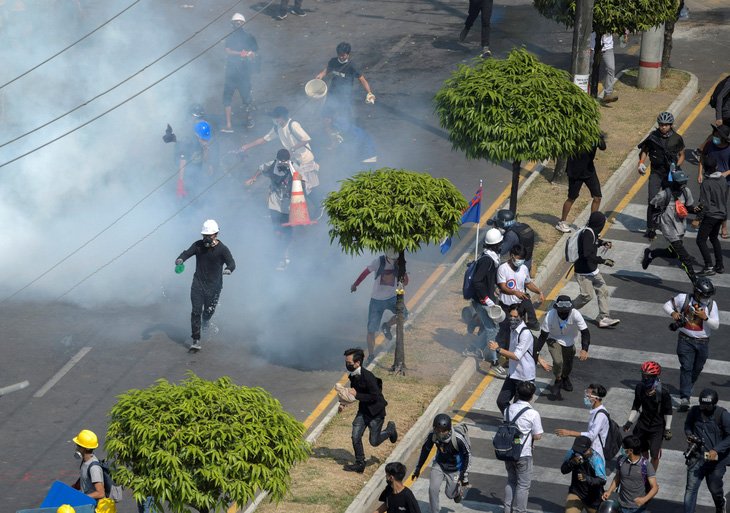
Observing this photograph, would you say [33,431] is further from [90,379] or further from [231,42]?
[231,42]

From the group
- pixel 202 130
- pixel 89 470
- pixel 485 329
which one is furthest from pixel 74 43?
pixel 89 470

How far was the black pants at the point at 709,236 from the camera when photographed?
16.2m

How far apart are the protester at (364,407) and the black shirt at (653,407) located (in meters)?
2.70

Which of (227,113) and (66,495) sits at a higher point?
(66,495)

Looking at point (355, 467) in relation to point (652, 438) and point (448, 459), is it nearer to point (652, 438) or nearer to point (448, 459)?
point (448, 459)

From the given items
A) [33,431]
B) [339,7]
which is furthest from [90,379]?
[339,7]

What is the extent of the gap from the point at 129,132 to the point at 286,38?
573 centimetres

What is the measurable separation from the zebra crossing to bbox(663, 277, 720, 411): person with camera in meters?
0.66

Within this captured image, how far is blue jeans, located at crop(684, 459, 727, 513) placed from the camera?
11188 millimetres

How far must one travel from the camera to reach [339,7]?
1113 inches

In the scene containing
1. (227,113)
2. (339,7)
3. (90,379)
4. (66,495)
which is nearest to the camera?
(66,495)

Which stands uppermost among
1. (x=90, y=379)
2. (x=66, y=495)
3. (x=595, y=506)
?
(x=66, y=495)

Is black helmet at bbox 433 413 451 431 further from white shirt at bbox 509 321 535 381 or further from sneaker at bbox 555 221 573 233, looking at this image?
sneaker at bbox 555 221 573 233

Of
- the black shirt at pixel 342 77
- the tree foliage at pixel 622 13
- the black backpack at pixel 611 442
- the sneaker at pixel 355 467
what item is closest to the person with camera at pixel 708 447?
the black backpack at pixel 611 442
